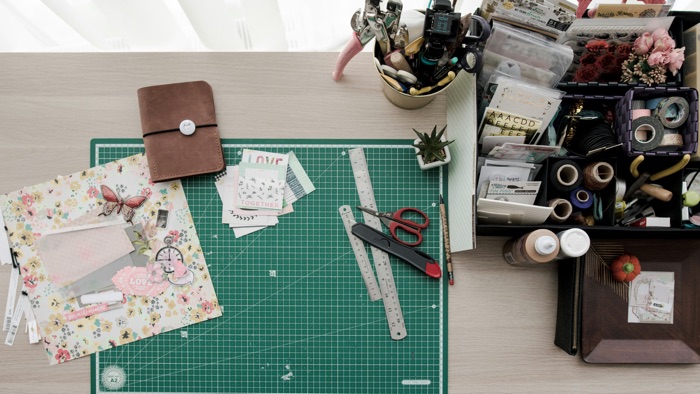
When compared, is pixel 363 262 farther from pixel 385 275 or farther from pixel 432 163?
pixel 432 163

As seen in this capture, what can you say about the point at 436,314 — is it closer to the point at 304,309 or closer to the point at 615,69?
the point at 304,309

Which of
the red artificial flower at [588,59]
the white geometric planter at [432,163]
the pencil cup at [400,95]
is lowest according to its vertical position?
the white geometric planter at [432,163]

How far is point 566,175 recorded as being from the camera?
3.50 ft

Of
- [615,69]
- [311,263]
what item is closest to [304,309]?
[311,263]

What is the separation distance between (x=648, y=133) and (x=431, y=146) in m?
0.46

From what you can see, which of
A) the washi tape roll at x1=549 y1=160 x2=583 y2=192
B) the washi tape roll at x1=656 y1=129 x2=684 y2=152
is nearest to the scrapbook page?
the washi tape roll at x1=549 y1=160 x2=583 y2=192

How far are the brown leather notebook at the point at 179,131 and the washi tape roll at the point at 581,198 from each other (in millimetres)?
781

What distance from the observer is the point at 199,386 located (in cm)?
118

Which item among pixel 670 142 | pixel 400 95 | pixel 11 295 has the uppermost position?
pixel 400 95

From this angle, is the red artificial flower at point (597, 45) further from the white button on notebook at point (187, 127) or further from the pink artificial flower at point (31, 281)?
the pink artificial flower at point (31, 281)

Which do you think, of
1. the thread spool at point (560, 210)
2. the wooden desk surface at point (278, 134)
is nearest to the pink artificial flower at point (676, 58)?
the thread spool at point (560, 210)

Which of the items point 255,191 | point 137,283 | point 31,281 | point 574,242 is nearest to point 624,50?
point 574,242

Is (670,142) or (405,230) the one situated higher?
(670,142)

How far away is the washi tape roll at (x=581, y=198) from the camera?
106 centimetres
